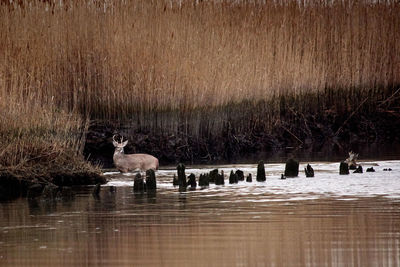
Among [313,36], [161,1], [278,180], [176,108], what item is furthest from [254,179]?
[313,36]

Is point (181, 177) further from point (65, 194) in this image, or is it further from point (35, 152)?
point (35, 152)

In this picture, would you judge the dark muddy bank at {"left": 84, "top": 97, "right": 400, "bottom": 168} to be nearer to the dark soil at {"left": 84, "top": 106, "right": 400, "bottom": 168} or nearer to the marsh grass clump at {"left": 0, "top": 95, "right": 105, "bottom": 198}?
the dark soil at {"left": 84, "top": 106, "right": 400, "bottom": 168}

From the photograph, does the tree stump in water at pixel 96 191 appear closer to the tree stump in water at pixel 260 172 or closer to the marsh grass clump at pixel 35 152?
the marsh grass clump at pixel 35 152

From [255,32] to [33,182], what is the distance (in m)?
6.47

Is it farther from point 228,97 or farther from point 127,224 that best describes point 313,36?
point 127,224

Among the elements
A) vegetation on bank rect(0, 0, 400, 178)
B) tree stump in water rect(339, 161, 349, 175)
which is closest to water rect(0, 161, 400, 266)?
tree stump in water rect(339, 161, 349, 175)

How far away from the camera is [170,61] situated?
49.5ft

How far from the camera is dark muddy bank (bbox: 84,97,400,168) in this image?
49.3ft

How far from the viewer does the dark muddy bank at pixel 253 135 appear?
15039 mm

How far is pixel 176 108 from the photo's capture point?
15.1 meters

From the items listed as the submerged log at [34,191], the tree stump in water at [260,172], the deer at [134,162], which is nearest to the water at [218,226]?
the tree stump in water at [260,172]

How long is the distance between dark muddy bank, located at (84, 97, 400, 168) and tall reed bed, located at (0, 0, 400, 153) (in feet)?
0.23

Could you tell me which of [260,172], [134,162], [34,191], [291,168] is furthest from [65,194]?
[134,162]

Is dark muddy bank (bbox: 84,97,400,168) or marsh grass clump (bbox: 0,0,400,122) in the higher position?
marsh grass clump (bbox: 0,0,400,122)
